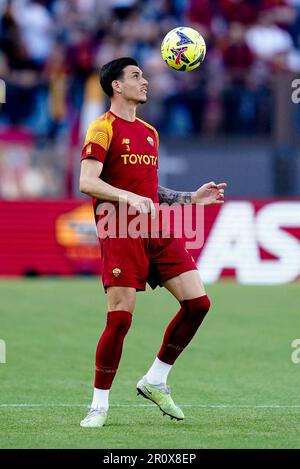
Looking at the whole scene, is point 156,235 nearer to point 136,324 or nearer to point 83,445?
point 83,445

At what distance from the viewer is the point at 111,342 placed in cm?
753

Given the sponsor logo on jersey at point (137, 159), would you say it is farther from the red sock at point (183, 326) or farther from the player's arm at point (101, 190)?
the red sock at point (183, 326)

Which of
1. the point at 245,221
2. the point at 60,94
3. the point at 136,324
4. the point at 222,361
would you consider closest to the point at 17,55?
the point at 60,94

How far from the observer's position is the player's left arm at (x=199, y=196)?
803 centimetres

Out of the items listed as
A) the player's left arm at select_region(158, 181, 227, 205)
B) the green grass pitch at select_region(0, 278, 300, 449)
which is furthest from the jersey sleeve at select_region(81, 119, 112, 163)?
the green grass pitch at select_region(0, 278, 300, 449)

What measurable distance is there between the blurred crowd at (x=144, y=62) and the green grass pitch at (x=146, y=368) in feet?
12.1

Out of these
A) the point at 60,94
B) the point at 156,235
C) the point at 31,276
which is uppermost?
the point at 60,94

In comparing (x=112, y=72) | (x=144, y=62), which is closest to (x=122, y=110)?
(x=112, y=72)

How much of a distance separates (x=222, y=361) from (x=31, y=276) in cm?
886

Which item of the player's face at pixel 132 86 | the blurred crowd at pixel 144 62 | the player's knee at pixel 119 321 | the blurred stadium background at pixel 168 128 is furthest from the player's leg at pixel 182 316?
the blurred crowd at pixel 144 62

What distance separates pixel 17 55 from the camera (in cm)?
2111

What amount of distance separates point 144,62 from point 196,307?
1344cm

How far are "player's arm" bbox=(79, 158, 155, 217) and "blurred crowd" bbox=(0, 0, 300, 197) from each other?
38.7 feet

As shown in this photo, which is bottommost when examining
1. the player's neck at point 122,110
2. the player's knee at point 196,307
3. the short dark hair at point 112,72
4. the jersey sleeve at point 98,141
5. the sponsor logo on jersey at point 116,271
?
the player's knee at point 196,307
